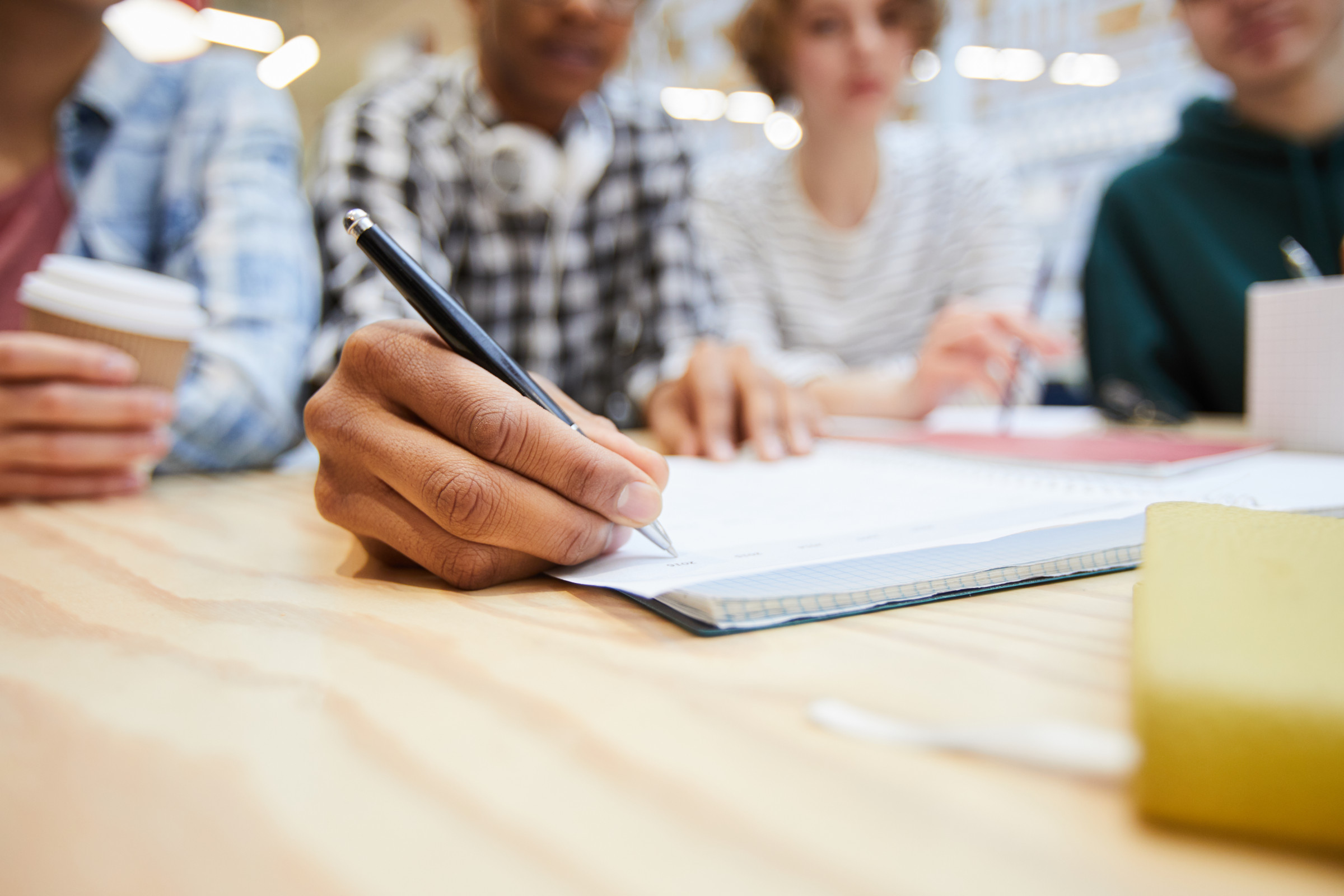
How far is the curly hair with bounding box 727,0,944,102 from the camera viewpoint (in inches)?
45.6

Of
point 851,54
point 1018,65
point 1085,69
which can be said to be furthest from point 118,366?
point 1018,65

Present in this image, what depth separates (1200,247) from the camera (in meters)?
1.04

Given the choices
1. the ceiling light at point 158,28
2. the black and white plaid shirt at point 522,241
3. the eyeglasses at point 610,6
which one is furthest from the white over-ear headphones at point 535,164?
the ceiling light at point 158,28

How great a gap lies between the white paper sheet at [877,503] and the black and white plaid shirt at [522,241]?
0.29 m

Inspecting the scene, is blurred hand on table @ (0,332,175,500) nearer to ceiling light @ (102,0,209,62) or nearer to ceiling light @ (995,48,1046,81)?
ceiling light @ (995,48,1046,81)

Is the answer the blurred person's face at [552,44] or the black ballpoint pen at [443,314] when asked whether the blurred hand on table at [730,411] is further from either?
the blurred person's face at [552,44]

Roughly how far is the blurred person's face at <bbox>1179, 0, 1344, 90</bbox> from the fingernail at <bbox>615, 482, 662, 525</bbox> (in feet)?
3.43

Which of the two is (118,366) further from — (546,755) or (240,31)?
(240,31)

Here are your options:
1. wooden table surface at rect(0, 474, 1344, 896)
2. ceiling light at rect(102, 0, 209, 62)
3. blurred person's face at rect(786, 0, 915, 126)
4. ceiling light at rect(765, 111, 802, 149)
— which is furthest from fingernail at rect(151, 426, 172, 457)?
ceiling light at rect(102, 0, 209, 62)

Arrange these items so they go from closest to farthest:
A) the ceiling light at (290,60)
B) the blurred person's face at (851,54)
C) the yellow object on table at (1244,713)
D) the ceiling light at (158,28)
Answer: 1. the yellow object on table at (1244,713)
2. the blurred person's face at (851,54)
3. the ceiling light at (158,28)
4. the ceiling light at (290,60)

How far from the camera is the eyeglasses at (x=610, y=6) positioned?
0.78 meters

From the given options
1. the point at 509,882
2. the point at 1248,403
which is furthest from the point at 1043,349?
the point at 509,882

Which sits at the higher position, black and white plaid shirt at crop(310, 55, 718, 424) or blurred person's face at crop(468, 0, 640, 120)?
blurred person's face at crop(468, 0, 640, 120)

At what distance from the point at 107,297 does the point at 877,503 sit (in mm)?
459
